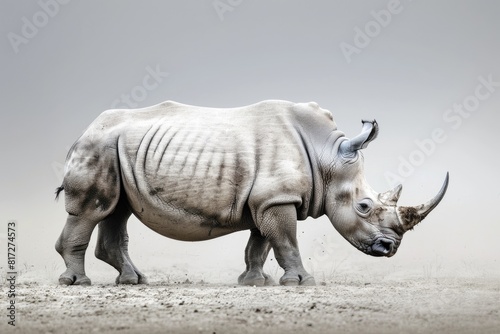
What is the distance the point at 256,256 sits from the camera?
11.1m

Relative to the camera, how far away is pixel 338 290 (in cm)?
916

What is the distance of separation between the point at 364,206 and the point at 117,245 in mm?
3340

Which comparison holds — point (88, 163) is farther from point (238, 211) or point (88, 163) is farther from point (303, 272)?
point (303, 272)

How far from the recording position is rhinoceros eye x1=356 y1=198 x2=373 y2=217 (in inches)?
409

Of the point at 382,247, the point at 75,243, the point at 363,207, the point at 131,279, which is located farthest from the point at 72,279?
the point at 382,247

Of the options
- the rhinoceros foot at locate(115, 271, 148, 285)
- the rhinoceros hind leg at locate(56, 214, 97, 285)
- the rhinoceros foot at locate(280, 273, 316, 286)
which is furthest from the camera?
the rhinoceros foot at locate(115, 271, 148, 285)

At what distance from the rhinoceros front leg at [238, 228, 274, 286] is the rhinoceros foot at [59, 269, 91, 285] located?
2.04 m

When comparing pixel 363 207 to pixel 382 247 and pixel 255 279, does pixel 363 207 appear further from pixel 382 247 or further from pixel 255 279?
pixel 255 279

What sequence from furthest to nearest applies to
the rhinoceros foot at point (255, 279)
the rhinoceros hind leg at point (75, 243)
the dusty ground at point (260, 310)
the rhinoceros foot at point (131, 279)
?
the rhinoceros foot at point (131, 279)
the rhinoceros foot at point (255, 279)
the rhinoceros hind leg at point (75, 243)
the dusty ground at point (260, 310)

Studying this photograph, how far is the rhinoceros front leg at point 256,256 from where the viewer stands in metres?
11.0

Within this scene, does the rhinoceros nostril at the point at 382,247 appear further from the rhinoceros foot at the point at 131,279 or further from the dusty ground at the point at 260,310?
the rhinoceros foot at the point at 131,279

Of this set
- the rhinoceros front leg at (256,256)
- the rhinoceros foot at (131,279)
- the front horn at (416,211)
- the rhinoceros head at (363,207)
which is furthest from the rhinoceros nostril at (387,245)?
the rhinoceros foot at (131,279)

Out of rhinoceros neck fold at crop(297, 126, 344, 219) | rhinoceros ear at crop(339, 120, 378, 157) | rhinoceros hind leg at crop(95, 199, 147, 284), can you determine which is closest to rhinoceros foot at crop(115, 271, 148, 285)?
rhinoceros hind leg at crop(95, 199, 147, 284)

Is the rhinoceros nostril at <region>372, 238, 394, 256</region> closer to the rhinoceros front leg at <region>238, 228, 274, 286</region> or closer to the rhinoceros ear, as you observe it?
the rhinoceros ear
